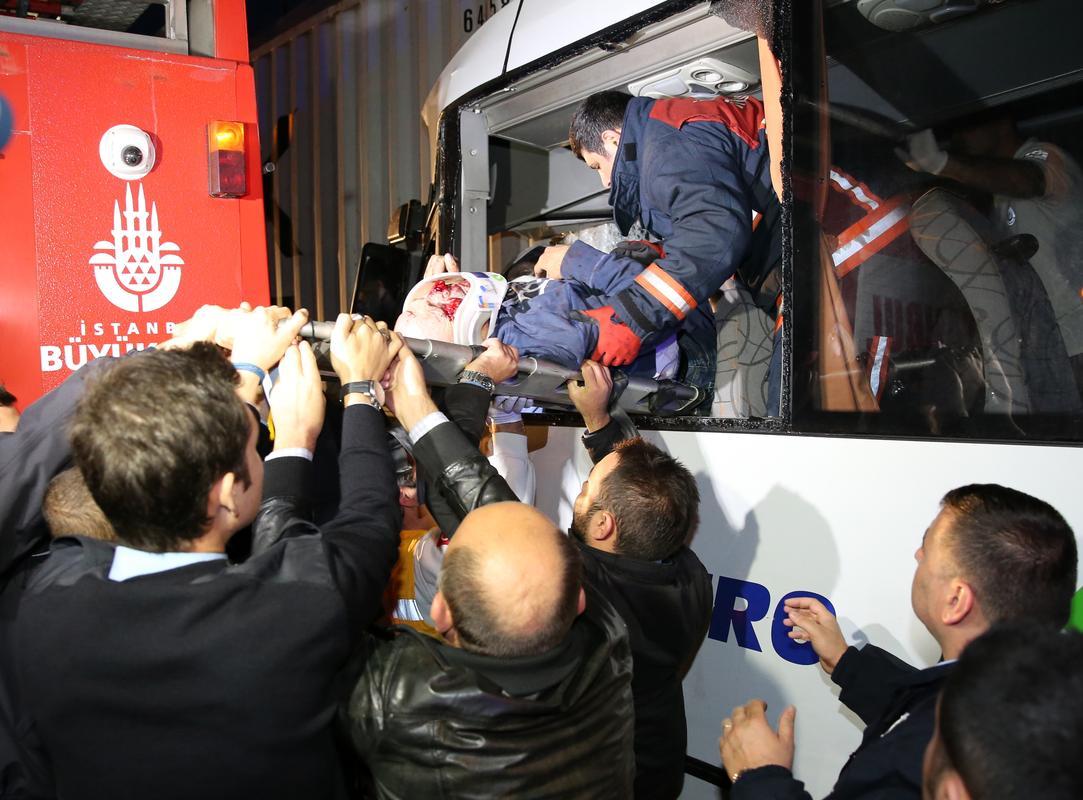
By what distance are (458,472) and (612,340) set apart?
34.3 inches

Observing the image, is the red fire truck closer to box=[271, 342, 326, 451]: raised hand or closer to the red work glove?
the red work glove

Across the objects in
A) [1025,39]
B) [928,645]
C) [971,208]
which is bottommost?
[928,645]

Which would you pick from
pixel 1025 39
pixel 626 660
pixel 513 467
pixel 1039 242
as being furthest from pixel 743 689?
pixel 1025 39

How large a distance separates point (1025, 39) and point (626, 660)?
1888mm

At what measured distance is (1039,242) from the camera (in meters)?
1.92

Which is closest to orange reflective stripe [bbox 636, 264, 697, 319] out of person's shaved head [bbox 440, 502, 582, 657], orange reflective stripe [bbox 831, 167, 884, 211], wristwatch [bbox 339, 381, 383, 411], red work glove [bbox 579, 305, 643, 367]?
red work glove [bbox 579, 305, 643, 367]

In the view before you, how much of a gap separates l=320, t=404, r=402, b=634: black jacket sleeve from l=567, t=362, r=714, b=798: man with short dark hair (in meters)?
0.49

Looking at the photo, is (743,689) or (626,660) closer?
(626,660)

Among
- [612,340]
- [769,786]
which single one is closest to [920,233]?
[612,340]

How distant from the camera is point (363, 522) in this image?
58.4 inches

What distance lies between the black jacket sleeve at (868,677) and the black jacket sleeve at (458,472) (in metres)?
0.72

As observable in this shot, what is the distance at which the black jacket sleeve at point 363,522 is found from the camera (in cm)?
137

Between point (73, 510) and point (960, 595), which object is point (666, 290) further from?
point (73, 510)

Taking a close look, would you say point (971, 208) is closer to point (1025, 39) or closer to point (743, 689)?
point (1025, 39)
